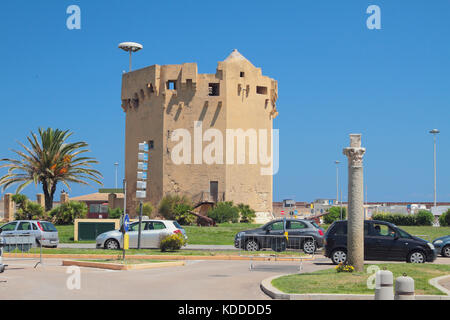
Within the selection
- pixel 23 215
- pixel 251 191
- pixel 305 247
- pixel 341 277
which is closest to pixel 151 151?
pixel 251 191

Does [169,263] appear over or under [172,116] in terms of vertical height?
under

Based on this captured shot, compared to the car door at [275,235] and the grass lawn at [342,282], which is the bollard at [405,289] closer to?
the grass lawn at [342,282]

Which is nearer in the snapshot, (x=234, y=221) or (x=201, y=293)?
(x=201, y=293)

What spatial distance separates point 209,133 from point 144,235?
27.7 meters

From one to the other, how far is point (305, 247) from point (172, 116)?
31.4 meters

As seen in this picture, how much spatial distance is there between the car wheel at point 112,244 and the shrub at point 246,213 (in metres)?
26.6

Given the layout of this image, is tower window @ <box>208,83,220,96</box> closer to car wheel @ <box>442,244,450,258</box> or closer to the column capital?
car wheel @ <box>442,244,450,258</box>

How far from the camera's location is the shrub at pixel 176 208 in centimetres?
4547

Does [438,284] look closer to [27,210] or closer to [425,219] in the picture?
[27,210]

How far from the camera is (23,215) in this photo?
129 feet

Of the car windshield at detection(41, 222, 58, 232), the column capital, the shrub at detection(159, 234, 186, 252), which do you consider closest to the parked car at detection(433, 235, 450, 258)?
the shrub at detection(159, 234, 186, 252)

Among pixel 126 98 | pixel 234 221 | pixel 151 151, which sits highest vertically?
pixel 126 98

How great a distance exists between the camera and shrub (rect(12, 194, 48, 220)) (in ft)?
129

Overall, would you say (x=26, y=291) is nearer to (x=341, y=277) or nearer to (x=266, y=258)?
(x=341, y=277)
